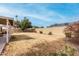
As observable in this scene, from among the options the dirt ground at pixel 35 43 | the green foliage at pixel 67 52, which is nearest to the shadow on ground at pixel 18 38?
the dirt ground at pixel 35 43

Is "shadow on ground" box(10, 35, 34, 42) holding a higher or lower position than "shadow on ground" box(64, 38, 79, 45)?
higher

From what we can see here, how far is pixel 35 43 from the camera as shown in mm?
6648

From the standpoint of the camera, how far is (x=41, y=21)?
666 centimetres

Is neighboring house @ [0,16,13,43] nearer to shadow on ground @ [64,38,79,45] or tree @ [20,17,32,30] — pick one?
tree @ [20,17,32,30]

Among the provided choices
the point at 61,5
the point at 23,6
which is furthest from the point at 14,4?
the point at 61,5

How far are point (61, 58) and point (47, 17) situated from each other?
0.47 meters

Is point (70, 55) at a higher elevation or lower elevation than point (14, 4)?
lower

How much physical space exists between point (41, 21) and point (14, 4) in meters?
0.34

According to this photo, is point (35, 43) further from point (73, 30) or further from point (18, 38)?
point (73, 30)

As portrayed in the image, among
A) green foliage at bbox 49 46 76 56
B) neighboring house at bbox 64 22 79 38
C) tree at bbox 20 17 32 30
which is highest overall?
tree at bbox 20 17 32 30

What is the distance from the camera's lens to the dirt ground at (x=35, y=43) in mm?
6633

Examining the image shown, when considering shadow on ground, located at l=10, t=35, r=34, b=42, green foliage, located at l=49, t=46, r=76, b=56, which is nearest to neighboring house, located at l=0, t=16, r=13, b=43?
shadow on ground, located at l=10, t=35, r=34, b=42

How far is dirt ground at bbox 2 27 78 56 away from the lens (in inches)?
261

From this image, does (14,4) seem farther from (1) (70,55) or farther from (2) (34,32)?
(1) (70,55)
